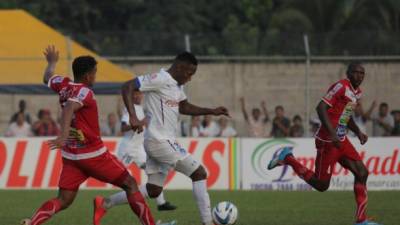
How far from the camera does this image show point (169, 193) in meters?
21.3

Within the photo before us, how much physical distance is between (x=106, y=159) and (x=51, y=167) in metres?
11.5

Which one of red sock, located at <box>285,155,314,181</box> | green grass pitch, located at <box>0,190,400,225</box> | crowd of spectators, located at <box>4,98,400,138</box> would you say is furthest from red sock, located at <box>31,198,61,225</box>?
crowd of spectators, located at <box>4,98,400,138</box>

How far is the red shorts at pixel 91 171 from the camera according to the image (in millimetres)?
11539

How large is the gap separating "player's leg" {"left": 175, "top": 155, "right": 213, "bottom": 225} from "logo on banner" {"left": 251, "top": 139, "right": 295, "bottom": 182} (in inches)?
399

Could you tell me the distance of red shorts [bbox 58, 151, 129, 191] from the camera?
1154 cm

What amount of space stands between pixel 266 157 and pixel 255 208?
6.34 metres

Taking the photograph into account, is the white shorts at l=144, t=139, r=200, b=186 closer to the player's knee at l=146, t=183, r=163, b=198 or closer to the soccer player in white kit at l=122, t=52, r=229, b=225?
the soccer player in white kit at l=122, t=52, r=229, b=225

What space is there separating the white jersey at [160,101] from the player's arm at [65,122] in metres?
1.81

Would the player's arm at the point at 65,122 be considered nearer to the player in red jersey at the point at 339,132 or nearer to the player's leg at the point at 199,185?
the player's leg at the point at 199,185

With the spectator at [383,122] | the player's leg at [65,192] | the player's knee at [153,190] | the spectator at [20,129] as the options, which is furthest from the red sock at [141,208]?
the spectator at [383,122]

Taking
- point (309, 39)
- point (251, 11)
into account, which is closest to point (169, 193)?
point (309, 39)

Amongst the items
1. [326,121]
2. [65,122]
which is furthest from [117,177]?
[326,121]

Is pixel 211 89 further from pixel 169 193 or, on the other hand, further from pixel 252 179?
pixel 169 193

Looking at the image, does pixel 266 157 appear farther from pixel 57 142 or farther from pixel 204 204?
pixel 57 142
